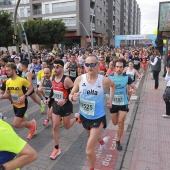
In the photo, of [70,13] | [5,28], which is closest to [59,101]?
[5,28]

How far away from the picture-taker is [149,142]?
15.8 feet

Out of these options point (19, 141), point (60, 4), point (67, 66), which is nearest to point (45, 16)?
point (60, 4)

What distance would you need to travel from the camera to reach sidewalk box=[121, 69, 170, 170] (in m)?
3.98

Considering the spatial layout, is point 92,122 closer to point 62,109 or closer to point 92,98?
point 92,98

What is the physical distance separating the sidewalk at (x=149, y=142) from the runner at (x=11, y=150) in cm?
Answer: 259

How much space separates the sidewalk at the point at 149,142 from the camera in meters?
3.98

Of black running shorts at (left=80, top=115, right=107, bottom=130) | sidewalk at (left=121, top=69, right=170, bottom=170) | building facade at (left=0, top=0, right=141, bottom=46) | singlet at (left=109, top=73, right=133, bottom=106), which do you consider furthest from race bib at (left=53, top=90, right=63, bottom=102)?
building facade at (left=0, top=0, right=141, bottom=46)

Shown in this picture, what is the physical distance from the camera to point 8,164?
1.74 meters

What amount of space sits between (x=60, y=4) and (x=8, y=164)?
156ft

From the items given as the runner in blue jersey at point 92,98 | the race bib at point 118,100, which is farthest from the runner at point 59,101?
the race bib at point 118,100

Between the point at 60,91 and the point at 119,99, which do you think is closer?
the point at 60,91

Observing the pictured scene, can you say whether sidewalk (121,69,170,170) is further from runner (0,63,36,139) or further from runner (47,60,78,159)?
runner (0,63,36,139)

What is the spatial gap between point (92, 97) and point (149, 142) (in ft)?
7.52

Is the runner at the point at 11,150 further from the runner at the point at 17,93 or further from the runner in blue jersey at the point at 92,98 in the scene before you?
the runner at the point at 17,93
